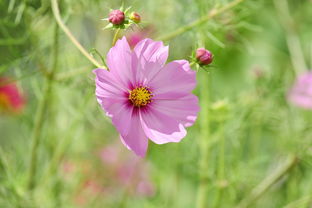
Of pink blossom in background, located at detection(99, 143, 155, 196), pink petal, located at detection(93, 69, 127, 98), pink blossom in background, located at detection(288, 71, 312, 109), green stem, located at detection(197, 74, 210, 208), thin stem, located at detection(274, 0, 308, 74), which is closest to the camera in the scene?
pink petal, located at detection(93, 69, 127, 98)

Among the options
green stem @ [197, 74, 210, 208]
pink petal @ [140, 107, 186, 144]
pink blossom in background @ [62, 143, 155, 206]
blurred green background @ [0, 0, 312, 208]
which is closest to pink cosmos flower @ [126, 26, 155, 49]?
blurred green background @ [0, 0, 312, 208]

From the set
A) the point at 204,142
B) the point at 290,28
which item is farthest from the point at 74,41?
the point at 290,28

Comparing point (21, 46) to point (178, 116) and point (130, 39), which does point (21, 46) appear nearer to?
point (130, 39)

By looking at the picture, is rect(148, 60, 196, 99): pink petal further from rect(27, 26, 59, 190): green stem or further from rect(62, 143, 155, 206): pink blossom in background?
rect(62, 143, 155, 206): pink blossom in background

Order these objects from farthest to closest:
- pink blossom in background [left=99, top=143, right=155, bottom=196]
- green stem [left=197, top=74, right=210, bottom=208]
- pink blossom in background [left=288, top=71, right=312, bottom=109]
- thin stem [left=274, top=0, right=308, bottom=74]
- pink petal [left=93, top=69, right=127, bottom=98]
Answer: thin stem [left=274, top=0, right=308, bottom=74], pink blossom in background [left=99, top=143, right=155, bottom=196], pink blossom in background [left=288, top=71, right=312, bottom=109], green stem [left=197, top=74, right=210, bottom=208], pink petal [left=93, top=69, right=127, bottom=98]

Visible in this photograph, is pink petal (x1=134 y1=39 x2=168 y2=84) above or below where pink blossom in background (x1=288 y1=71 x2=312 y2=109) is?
below

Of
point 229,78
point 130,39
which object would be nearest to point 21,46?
point 130,39

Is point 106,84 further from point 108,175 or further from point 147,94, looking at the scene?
point 108,175
